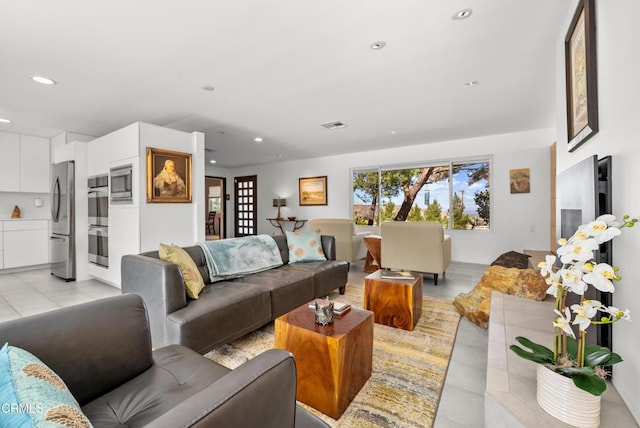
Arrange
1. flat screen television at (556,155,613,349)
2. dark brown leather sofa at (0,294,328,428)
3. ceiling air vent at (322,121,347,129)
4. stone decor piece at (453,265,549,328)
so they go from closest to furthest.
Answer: dark brown leather sofa at (0,294,328,428), flat screen television at (556,155,613,349), stone decor piece at (453,265,549,328), ceiling air vent at (322,121,347,129)

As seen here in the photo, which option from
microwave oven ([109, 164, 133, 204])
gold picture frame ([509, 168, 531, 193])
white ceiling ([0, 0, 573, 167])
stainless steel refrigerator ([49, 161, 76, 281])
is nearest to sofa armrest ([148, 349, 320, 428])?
white ceiling ([0, 0, 573, 167])

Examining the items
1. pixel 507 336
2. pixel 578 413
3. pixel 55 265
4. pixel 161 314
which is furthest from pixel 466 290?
pixel 55 265

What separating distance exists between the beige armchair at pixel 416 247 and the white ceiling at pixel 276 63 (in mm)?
1716

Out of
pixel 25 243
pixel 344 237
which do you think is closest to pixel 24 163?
pixel 25 243

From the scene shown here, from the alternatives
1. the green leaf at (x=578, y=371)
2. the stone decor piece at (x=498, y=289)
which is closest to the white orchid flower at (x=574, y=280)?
the green leaf at (x=578, y=371)

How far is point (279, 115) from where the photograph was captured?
4.37 meters

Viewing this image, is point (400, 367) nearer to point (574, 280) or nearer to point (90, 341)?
point (574, 280)

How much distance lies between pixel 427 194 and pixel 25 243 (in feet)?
25.6

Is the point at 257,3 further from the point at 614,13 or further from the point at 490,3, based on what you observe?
the point at 614,13

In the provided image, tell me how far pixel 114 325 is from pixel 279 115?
3726mm

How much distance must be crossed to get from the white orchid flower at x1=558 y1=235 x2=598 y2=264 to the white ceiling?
1.87 meters

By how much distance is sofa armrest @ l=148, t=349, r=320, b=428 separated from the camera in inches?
24.8

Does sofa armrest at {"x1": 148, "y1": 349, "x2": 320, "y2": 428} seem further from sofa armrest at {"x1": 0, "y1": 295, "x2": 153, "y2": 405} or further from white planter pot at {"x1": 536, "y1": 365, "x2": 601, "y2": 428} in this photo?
white planter pot at {"x1": 536, "y1": 365, "x2": 601, "y2": 428}

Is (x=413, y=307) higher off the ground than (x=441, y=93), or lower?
lower
